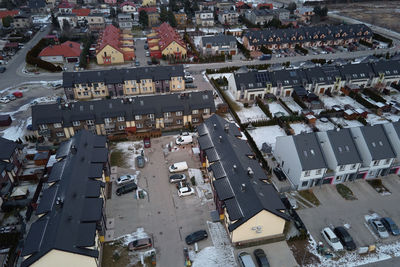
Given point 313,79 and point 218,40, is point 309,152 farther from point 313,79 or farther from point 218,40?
point 218,40

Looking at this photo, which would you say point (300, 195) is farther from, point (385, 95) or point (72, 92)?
point (72, 92)

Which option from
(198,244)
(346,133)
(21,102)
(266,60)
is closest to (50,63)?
(21,102)

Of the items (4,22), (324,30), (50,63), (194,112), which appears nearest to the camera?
(194,112)

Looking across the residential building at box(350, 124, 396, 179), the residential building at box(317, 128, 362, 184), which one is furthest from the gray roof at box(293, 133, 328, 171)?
the residential building at box(350, 124, 396, 179)

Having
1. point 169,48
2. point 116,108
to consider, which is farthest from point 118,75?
point 169,48

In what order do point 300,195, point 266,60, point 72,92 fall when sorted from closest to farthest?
1. point 300,195
2. point 72,92
3. point 266,60

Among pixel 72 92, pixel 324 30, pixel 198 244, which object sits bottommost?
pixel 198 244
